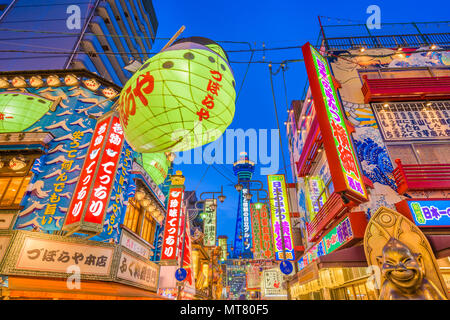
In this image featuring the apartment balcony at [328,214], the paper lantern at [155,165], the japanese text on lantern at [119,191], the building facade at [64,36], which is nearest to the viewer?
the japanese text on lantern at [119,191]

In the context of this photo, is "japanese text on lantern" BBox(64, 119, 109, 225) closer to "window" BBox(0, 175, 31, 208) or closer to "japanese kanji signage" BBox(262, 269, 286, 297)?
"window" BBox(0, 175, 31, 208)

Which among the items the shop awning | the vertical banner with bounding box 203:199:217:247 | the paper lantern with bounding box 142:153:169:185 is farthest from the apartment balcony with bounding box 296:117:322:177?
the vertical banner with bounding box 203:199:217:247

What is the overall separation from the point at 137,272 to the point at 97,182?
4689 millimetres

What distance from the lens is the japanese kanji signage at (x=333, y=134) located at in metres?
7.46

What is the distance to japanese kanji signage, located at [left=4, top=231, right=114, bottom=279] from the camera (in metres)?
6.88

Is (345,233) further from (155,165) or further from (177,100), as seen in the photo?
(155,165)

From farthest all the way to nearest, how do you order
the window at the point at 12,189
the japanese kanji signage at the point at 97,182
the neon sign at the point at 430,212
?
the window at the point at 12,189 → the neon sign at the point at 430,212 → the japanese kanji signage at the point at 97,182

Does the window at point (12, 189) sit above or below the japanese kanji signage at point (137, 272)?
above

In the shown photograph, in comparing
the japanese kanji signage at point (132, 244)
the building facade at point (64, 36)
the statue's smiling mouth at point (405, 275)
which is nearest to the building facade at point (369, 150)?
the statue's smiling mouth at point (405, 275)

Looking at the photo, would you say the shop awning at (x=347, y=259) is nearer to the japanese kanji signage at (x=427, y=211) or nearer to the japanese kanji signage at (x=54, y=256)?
the japanese kanji signage at (x=427, y=211)

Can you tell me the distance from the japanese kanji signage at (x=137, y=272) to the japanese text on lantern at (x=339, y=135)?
340 inches

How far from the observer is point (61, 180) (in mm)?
8922
